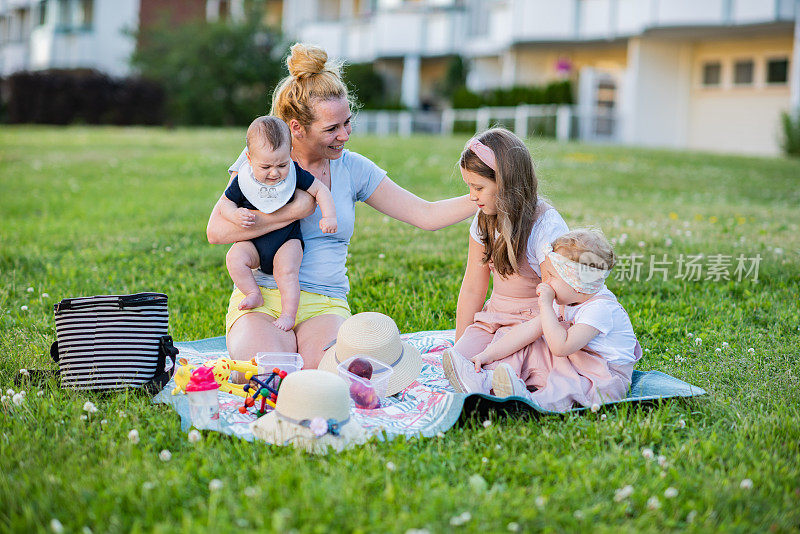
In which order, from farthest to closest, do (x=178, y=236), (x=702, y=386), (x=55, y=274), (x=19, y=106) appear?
(x=19, y=106)
(x=178, y=236)
(x=55, y=274)
(x=702, y=386)

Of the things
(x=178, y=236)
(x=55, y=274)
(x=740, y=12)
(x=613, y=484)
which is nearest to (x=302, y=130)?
(x=613, y=484)

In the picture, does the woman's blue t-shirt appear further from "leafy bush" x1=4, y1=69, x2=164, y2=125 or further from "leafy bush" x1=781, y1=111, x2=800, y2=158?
"leafy bush" x1=4, y1=69, x2=164, y2=125

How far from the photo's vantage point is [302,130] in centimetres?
385

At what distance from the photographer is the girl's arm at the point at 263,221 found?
148 inches

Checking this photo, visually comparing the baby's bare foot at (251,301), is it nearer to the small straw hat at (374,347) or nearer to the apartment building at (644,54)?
the small straw hat at (374,347)

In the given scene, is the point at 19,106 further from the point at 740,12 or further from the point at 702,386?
the point at 702,386

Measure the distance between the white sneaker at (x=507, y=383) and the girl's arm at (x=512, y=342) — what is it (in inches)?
11.0

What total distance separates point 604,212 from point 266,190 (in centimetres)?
544

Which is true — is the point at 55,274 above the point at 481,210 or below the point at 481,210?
below

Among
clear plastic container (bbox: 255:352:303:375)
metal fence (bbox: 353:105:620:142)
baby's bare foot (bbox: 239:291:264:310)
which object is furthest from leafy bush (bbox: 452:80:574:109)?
clear plastic container (bbox: 255:352:303:375)

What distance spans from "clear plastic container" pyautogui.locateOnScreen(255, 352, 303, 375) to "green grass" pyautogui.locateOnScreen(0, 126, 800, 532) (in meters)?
0.49

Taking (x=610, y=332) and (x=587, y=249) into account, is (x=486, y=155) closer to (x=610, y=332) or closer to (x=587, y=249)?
(x=587, y=249)

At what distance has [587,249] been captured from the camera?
3.39 m

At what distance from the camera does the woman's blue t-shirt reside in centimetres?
403
